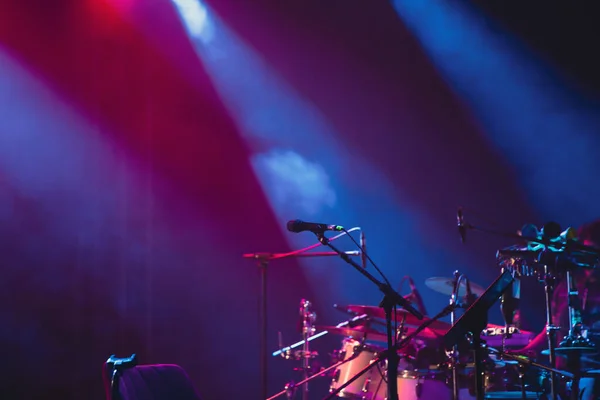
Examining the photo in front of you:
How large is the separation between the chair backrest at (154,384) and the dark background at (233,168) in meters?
2.31

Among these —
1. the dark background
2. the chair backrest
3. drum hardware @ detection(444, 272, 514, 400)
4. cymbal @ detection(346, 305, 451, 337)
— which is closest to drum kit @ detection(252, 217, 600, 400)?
cymbal @ detection(346, 305, 451, 337)

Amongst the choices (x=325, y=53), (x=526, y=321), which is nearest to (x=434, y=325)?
(x=526, y=321)

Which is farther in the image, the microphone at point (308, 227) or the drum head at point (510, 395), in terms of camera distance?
the drum head at point (510, 395)

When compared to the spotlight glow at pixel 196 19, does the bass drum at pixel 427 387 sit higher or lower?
lower

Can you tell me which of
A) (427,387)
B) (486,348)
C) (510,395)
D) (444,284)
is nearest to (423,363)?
(427,387)

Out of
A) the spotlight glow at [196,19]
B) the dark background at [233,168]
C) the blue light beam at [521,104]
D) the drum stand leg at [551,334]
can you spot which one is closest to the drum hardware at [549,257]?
the drum stand leg at [551,334]

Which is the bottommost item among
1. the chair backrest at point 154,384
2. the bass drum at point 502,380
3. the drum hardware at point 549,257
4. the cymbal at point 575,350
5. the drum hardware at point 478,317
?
the bass drum at point 502,380

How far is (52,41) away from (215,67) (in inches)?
67.3

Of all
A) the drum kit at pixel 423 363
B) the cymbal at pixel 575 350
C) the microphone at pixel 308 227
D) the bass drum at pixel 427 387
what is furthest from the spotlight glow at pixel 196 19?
the cymbal at pixel 575 350

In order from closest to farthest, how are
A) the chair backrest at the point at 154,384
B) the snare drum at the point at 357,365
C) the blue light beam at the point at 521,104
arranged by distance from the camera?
the chair backrest at the point at 154,384
the snare drum at the point at 357,365
the blue light beam at the point at 521,104

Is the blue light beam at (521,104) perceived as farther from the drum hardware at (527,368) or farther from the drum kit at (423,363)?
the drum hardware at (527,368)

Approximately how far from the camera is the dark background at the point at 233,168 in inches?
246

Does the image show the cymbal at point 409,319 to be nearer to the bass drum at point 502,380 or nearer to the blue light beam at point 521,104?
the bass drum at point 502,380

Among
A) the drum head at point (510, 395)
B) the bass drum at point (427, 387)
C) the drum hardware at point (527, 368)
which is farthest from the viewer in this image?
the bass drum at point (427, 387)
